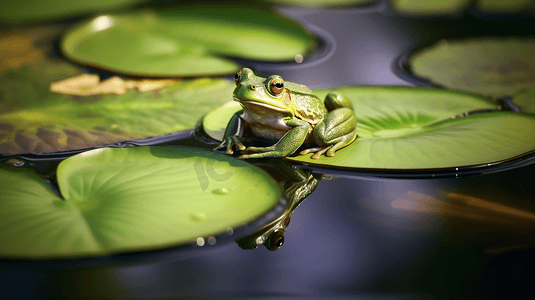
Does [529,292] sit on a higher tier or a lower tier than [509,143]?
lower

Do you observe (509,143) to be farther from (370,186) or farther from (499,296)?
(499,296)

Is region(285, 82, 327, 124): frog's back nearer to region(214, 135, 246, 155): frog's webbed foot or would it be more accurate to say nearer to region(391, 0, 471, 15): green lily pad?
region(214, 135, 246, 155): frog's webbed foot

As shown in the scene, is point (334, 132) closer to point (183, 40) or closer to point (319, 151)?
point (319, 151)

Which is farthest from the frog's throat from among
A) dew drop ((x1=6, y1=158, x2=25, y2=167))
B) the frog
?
dew drop ((x1=6, y1=158, x2=25, y2=167))

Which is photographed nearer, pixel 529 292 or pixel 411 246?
pixel 529 292

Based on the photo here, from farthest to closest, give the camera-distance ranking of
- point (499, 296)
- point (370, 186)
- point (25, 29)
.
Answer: point (25, 29) < point (370, 186) < point (499, 296)

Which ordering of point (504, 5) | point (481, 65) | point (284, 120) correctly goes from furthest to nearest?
point (504, 5) → point (481, 65) → point (284, 120)

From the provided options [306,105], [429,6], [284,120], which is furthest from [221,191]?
[429,6]

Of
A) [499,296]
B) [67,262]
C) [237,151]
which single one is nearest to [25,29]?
[237,151]

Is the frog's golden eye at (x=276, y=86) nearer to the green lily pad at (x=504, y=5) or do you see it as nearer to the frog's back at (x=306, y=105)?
the frog's back at (x=306, y=105)
